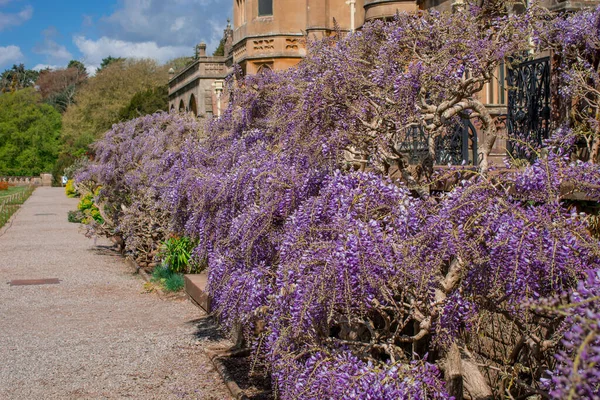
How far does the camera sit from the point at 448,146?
8.52 metres

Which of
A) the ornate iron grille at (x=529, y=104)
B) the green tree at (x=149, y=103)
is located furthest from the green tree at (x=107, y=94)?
the ornate iron grille at (x=529, y=104)

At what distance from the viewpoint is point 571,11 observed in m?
7.63

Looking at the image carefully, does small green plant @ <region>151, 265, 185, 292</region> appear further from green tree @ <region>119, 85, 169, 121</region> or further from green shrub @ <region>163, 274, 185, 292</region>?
green tree @ <region>119, 85, 169, 121</region>

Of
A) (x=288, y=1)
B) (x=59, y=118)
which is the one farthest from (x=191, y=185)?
(x=59, y=118)

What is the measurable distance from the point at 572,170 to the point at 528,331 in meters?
1.02

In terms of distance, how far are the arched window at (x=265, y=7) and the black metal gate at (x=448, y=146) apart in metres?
19.4

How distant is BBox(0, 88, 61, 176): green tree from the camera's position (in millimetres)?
85875

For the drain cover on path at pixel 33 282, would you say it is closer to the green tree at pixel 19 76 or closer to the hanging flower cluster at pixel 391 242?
the hanging flower cluster at pixel 391 242

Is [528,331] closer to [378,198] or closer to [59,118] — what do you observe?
[378,198]

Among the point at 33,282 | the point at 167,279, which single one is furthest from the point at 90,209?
the point at 167,279

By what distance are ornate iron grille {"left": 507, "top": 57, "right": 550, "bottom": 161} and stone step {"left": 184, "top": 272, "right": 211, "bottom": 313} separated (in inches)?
215

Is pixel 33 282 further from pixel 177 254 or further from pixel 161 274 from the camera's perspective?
pixel 177 254

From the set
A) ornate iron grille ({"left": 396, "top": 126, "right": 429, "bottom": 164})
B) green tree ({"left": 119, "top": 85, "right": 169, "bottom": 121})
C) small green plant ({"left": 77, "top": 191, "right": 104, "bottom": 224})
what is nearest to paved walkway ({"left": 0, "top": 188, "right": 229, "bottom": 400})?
small green plant ({"left": 77, "top": 191, "right": 104, "bottom": 224})

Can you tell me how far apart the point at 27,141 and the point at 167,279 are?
8037 cm
